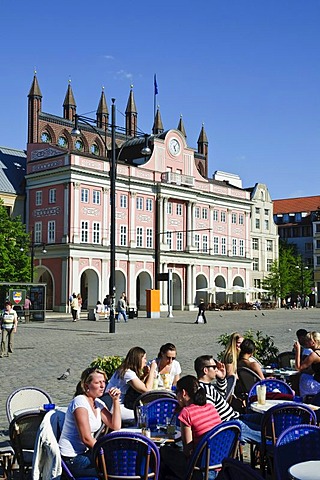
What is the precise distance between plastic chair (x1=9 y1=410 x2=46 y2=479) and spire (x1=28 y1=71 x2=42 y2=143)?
60.8 m

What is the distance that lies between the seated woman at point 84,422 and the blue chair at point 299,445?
5.50 feet

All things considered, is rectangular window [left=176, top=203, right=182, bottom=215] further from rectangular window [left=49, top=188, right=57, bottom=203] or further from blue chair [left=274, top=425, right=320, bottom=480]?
blue chair [left=274, top=425, right=320, bottom=480]

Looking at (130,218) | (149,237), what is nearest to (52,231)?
(130,218)

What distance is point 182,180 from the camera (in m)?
67.8

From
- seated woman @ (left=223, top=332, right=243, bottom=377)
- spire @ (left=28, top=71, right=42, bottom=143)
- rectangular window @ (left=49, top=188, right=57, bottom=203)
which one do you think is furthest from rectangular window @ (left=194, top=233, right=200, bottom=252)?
seated woman @ (left=223, top=332, right=243, bottom=377)

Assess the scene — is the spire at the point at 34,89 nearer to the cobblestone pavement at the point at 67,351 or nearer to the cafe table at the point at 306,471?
the cobblestone pavement at the point at 67,351

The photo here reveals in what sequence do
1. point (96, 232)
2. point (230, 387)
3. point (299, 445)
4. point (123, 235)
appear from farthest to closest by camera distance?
1. point (123, 235)
2. point (96, 232)
3. point (230, 387)
4. point (299, 445)

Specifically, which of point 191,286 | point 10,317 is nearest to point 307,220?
point 191,286

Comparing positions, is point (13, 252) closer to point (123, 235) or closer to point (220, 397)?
point (123, 235)

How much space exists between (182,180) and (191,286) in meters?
11.1

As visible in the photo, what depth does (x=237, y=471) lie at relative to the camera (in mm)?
3764

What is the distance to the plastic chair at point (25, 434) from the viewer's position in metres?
6.16

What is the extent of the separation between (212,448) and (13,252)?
1901 inches

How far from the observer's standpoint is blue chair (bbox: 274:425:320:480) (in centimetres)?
495
